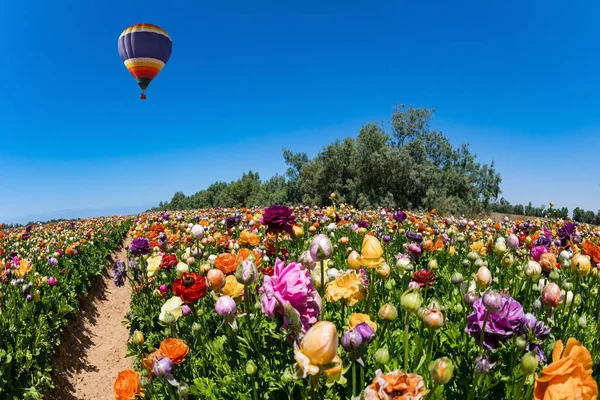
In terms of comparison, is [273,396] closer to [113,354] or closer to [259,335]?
[259,335]

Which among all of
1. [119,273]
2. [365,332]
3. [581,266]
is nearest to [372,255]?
[365,332]

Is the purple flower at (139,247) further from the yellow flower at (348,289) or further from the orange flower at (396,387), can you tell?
the orange flower at (396,387)

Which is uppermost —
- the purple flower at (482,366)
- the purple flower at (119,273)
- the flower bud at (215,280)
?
the flower bud at (215,280)

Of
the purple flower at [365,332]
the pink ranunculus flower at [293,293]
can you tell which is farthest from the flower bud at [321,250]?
the purple flower at [365,332]

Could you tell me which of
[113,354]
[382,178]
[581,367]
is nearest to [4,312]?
[113,354]

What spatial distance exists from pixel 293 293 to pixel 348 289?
0.45 meters

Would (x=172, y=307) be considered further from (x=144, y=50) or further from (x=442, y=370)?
(x=144, y=50)

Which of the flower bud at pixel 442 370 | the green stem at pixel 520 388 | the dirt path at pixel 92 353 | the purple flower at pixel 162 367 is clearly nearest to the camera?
the flower bud at pixel 442 370

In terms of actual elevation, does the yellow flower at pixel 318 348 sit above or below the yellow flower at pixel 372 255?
below

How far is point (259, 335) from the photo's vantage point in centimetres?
197

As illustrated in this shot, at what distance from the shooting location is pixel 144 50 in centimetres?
1792

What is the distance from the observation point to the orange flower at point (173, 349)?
1710mm

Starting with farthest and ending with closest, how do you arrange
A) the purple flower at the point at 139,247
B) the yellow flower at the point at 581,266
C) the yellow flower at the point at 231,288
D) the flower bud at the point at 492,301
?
the purple flower at the point at 139,247
the yellow flower at the point at 581,266
the yellow flower at the point at 231,288
the flower bud at the point at 492,301

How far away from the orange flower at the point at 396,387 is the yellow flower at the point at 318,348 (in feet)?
0.45
